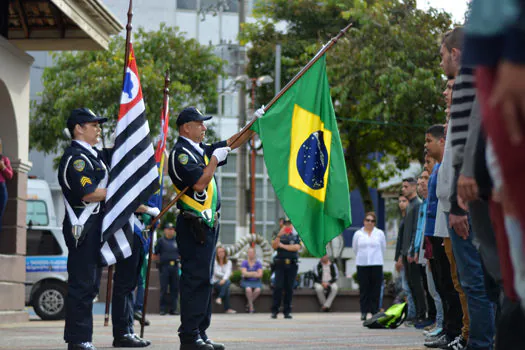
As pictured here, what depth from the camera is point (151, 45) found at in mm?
37750

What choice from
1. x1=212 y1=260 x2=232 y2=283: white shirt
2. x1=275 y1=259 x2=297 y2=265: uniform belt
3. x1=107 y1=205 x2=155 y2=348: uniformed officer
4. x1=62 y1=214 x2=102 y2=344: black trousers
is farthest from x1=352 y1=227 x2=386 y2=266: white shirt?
x1=62 y1=214 x2=102 y2=344: black trousers

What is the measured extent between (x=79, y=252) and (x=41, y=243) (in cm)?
1256

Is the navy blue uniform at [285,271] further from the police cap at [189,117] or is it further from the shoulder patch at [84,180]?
the shoulder patch at [84,180]

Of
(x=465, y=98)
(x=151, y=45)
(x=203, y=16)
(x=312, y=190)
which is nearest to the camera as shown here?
(x=465, y=98)

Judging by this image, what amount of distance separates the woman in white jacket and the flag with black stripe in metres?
8.49

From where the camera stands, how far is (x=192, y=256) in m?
7.79

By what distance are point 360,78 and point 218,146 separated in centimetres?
2311

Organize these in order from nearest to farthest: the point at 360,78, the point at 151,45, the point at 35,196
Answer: the point at 35,196, the point at 360,78, the point at 151,45

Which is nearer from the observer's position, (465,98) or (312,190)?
(465,98)

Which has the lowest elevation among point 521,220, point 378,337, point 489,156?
point 378,337

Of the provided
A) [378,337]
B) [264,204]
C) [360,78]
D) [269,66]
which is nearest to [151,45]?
[269,66]

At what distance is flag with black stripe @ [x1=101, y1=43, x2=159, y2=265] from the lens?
8.18 meters

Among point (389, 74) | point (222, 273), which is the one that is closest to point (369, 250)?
point (222, 273)

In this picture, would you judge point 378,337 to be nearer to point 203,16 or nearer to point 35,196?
point 35,196
